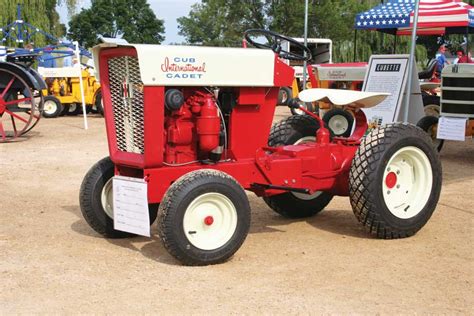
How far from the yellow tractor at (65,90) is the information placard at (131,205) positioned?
12555mm

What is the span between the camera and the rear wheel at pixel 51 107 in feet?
54.4

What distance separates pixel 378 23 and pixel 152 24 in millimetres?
55683

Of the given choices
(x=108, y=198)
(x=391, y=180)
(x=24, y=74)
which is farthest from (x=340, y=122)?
(x=24, y=74)

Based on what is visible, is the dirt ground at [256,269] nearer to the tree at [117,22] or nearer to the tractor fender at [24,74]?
the tractor fender at [24,74]

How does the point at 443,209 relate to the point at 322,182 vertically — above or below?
below

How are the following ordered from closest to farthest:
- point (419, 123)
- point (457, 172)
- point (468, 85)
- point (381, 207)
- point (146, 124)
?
1. point (146, 124)
2. point (381, 207)
3. point (457, 172)
4. point (468, 85)
5. point (419, 123)

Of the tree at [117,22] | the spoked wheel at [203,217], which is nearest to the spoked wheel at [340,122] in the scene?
the spoked wheel at [203,217]

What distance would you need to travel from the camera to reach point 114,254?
15.3ft

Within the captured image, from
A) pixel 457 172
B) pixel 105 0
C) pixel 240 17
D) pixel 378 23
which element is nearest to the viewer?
pixel 457 172

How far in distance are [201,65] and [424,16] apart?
1196cm

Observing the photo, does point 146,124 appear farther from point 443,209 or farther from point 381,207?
point 443,209

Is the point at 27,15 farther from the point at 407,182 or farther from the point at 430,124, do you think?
the point at 407,182

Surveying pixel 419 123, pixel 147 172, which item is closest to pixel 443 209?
pixel 147 172

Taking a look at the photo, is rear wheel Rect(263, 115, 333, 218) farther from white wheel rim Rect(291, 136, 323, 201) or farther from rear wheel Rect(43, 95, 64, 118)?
rear wheel Rect(43, 95, 64, 118)
